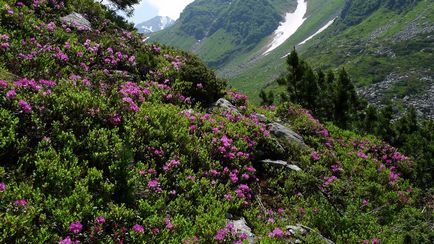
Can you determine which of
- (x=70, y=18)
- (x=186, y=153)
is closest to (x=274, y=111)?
(x=186, y=153)

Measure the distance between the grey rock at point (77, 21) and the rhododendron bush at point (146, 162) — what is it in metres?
0.52

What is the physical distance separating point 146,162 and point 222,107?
22.8 feet

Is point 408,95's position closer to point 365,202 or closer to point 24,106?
point 365,202

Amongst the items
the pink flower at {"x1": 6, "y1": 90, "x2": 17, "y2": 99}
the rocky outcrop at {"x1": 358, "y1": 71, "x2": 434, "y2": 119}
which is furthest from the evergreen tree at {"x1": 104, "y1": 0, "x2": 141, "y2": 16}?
the rocky outcrop at {"x1": 358, "y1": 71, "x2": 434, "y2": 119}

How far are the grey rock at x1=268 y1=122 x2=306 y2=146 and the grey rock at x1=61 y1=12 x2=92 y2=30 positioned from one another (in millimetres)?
11162

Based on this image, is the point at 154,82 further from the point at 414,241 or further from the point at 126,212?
the point at 414,241

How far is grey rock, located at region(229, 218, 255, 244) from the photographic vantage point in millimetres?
9667

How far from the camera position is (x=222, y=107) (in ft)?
57.7

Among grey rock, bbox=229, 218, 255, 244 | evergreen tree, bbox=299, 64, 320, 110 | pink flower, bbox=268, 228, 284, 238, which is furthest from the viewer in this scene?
evergreen tree, bbox=299, 64, 320, 110

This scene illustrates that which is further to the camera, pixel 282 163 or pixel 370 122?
pixel 370 122

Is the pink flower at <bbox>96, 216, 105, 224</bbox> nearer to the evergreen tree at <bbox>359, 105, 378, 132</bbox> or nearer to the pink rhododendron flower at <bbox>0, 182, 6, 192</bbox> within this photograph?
the pink rhododendron flower at <bbox>0, 182, 6, 192</bbox>

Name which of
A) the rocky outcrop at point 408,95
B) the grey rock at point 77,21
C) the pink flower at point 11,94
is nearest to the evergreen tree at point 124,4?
the grey rock at point 77,21

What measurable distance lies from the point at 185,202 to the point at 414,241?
23.9 ft

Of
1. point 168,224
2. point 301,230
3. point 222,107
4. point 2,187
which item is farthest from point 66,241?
point 222,107
